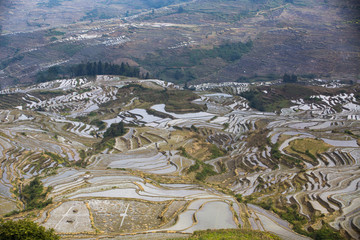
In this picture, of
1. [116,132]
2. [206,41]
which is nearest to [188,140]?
[116,132]

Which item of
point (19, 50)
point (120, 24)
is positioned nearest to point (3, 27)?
point (19, 50)

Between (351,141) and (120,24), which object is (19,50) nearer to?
(120,24)

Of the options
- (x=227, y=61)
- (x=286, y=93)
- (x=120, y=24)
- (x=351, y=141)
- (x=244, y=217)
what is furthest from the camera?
(x=120, y=24)

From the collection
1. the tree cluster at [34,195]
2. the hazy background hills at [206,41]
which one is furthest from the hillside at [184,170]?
the hazy background hills at [206,41]

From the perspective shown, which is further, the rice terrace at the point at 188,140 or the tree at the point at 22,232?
the rice terrace at the point at 188,140

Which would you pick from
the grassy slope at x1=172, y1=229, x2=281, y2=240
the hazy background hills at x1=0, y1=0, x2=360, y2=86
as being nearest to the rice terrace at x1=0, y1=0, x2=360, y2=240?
the grassy slope at x1=172, y1=229, x2=281, y2=240

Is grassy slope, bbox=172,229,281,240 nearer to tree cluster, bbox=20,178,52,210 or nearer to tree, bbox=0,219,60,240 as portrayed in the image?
tree, bbox=0,219,60,240

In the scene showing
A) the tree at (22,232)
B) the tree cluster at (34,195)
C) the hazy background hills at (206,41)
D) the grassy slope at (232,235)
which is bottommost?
the hazy background hills at (206,41)

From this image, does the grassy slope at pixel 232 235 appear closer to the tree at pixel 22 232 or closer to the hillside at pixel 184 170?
the hillside at pixel 184 170

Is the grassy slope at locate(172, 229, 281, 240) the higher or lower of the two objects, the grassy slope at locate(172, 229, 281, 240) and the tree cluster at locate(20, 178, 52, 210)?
the higher
